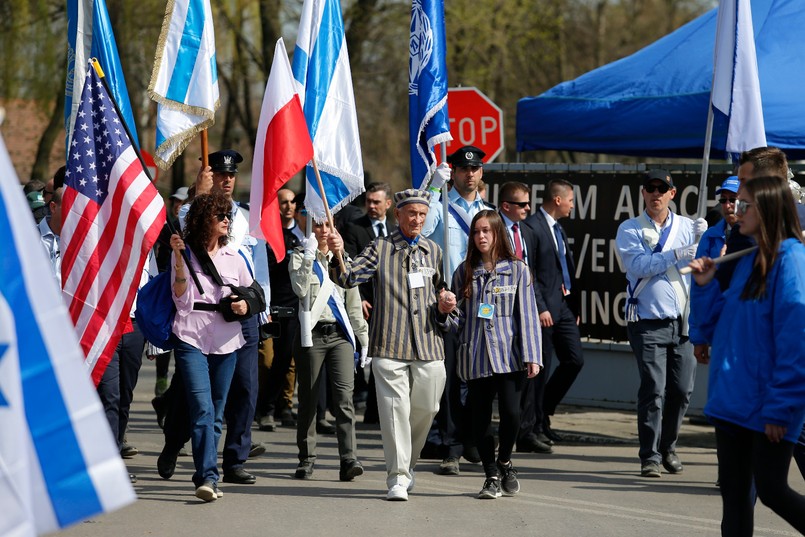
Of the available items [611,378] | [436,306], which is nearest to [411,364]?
[436,306]

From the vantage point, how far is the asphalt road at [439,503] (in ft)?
23.7

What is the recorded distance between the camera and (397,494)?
314 inches

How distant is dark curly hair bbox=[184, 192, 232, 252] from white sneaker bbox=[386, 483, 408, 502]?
1.86m

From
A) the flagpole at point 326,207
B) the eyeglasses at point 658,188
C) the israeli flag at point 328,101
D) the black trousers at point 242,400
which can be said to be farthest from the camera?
the eyeglasses at point 658,188

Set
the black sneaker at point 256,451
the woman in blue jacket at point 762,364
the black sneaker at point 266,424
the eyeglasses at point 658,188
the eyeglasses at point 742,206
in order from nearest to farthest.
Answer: the woman in blue jacket at point 762,364, the eyeglasses at point 742,206, the eyeglasses at point 658,188, the black sneaker at point 256,451, the black sneaker at point 266,424

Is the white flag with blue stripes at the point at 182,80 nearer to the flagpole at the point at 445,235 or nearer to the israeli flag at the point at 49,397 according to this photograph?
the flagpole at the point at 445,235

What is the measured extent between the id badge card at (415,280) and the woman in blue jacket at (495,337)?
0.30 metres

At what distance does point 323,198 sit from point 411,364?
1.19 metres

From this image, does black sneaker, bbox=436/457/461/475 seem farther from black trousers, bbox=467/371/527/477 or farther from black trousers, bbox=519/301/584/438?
black trousers, bbox=519/301/584/438

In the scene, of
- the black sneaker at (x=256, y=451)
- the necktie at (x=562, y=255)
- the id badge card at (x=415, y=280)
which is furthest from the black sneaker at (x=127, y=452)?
the necktie at (x=562, y=255)

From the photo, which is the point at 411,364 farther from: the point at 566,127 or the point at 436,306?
the point at 566,127

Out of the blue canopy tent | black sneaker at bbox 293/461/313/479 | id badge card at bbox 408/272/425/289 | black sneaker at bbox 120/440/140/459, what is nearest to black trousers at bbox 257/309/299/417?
black sneaker at bbox 120/440/140/459

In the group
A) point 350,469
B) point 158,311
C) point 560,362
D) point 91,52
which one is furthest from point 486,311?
point 91,52

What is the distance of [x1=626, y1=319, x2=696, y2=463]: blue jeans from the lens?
9.14m
